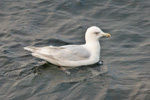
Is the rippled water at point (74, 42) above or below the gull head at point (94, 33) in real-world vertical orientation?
below

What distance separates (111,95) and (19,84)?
2.24m

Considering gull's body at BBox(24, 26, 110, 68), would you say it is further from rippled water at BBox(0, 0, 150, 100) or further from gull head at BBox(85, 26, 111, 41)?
gull head at BBox(85, 26, 111, 41)

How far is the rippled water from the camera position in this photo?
8.34m

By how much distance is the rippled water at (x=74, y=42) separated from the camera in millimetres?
8344

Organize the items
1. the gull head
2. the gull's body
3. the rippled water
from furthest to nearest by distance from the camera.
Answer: the gull head < the gull's body < the rippled water

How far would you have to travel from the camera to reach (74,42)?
36.5 feet

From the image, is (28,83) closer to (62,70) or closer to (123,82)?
(62,70)

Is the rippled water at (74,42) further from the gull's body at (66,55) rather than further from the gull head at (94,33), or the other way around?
the gull head at (94,33)

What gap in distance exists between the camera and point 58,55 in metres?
9.44

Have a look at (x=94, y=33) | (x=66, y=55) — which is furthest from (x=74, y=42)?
(x=66, y=55)

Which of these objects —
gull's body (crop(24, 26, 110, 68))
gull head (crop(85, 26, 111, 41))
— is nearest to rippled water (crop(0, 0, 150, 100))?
gull's body (crop(24, 26, 110, 68))

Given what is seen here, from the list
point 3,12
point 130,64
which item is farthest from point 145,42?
point 3,12

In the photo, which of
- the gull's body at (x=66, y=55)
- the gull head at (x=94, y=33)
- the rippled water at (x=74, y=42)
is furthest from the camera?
the gull head at (x=94, y=33)

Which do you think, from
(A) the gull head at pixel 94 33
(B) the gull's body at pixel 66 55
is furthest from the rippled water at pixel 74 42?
(A) the gull head at pixel 94 33
